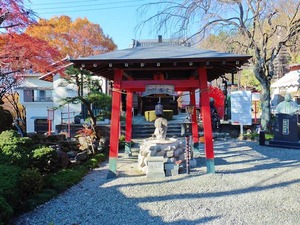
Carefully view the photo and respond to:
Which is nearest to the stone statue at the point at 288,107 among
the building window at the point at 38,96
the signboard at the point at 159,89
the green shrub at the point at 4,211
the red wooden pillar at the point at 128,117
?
the red wooden pillar at the point at 128,117

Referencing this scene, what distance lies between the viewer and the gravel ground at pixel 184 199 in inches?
143

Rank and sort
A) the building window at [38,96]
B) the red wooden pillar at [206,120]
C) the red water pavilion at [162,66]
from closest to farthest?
the red water pavilion at [162,66] → the red wooden pillar at [206,120] → the building window at [38,96]

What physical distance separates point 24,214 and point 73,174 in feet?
6.27

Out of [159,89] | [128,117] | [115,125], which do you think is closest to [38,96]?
[128,117]

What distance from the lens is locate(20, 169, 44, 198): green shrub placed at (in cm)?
434

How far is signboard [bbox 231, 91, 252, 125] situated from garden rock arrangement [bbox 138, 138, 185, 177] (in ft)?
19.3

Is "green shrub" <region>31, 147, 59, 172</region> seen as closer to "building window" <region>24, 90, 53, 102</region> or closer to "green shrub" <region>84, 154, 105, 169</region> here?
"green shrub" <region>84, 154, 105, 169</region>

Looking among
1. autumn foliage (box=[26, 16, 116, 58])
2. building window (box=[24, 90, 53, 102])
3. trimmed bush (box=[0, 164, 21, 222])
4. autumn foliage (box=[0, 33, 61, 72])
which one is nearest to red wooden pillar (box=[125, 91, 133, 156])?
autumn foliage (box=[0, 33, 61, 72])

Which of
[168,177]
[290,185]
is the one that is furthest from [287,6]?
[168,177]

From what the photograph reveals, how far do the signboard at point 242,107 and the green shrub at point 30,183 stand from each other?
927 centimetres

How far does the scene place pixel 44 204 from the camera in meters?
4.23

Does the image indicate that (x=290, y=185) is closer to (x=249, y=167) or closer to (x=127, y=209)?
(x=249, y=167)

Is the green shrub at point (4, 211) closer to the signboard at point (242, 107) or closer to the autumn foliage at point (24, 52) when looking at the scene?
the autumn foliage at point (24, 52)

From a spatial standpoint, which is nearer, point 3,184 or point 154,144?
point 3,184
